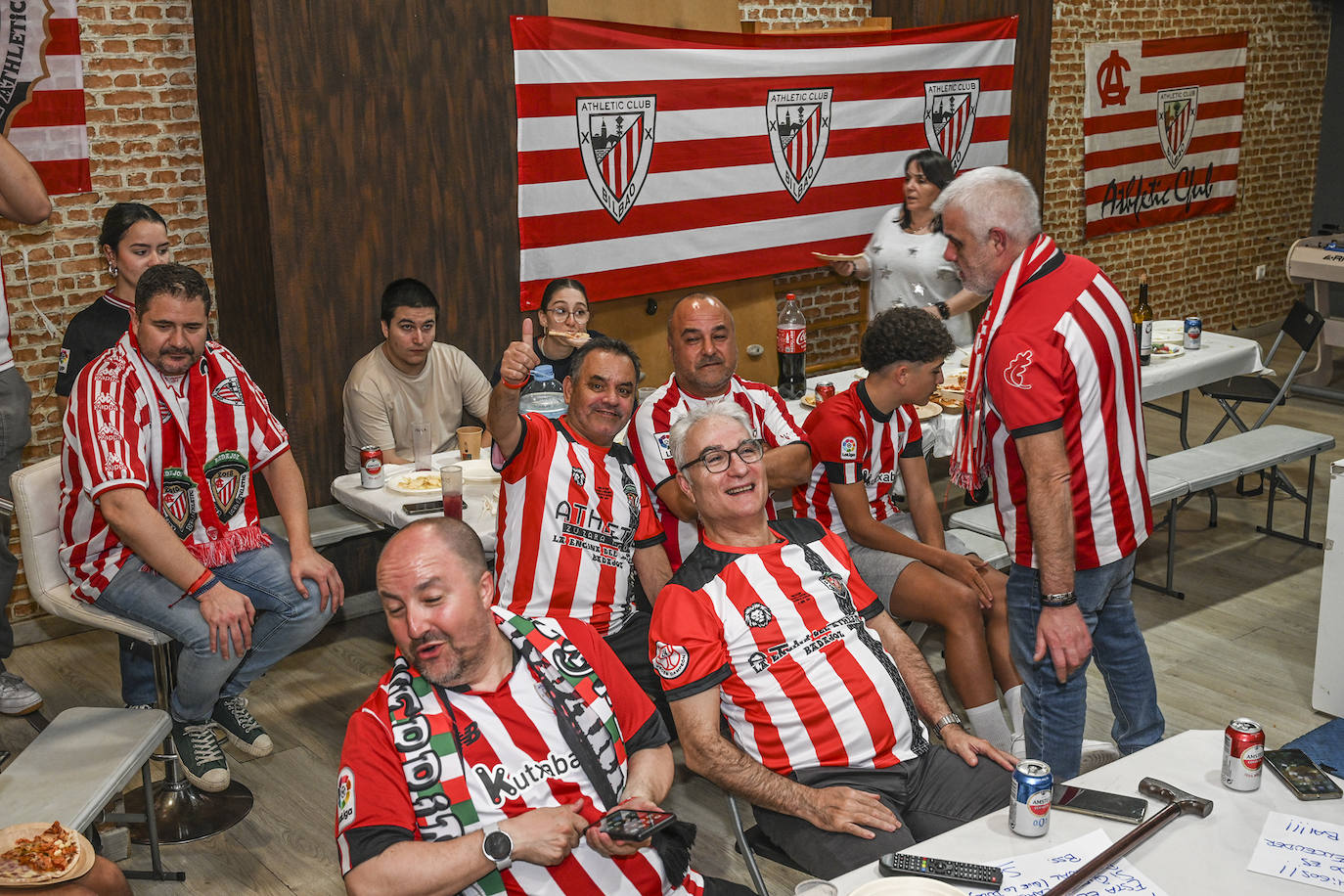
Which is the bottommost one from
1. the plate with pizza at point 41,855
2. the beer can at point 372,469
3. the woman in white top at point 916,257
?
the plate with pizza at point 41,855

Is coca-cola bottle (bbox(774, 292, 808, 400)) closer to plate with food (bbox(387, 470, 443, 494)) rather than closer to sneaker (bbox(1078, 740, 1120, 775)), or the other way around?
plate with food (bbox(387, 470, 443, 494))

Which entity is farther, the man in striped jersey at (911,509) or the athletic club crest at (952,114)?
the athletic club crest at (952,114)

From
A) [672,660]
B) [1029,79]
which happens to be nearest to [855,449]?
[672,660]

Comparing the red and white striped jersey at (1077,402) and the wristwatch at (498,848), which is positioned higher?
the red and white striped jersey at (1077,402)

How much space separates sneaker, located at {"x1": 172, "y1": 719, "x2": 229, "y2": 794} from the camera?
350cm

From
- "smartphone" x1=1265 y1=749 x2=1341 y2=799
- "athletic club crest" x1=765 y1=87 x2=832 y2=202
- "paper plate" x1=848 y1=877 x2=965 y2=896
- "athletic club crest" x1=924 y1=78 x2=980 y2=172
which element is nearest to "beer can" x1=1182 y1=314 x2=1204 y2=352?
"athletic club crest" x1=924 y1=78 x2=980 y2=172

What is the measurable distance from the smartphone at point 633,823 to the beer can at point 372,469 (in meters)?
2.16

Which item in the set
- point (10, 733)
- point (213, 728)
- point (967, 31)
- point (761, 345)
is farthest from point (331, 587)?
point (967, 31)

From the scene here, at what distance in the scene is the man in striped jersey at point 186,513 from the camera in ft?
10.7

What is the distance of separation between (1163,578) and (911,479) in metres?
1.85

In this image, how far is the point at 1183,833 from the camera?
1.99m

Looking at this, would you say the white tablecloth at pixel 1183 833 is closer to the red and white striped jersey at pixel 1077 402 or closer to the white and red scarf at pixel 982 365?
the red and white striped jersey at pixel 1077 402

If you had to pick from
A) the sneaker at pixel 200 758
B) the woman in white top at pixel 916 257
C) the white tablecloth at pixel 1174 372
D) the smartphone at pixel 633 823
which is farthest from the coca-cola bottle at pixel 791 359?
the smartphone at pixel 633 823

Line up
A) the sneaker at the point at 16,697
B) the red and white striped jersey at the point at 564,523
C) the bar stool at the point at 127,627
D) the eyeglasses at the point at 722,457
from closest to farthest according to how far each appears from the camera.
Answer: the eyeglasses at the point at 722,457 < the red and white striped jersey at the point at 564,523 < the bar stool at the point at 127,627 < the sneaker at the point at 16,697
